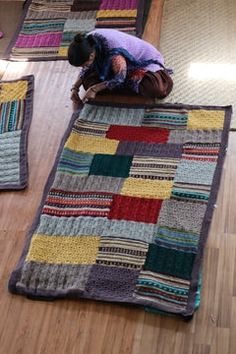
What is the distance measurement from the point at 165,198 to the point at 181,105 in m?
0.47

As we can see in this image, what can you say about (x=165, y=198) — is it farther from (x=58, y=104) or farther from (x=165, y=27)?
(x=165, y=27)

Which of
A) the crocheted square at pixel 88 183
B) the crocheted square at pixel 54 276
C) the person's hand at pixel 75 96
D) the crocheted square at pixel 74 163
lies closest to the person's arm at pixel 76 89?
the person's hand at pixel 75 96

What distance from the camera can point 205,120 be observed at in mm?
1970

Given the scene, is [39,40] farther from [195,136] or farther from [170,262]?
[170,262]

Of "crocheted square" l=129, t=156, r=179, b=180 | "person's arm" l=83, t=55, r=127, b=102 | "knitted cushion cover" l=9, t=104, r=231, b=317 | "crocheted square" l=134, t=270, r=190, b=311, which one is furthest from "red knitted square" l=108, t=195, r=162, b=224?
"person's arm" l=83, t=55, r=127, b=102

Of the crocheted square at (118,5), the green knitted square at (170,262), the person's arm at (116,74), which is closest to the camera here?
the green knitted square at (170,262)

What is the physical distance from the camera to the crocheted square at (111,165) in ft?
6.12

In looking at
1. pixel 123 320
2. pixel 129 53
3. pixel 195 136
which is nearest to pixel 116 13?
pixel 129 53

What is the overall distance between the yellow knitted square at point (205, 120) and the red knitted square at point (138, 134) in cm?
11

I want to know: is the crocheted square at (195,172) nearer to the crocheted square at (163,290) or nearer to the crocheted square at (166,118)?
the crocheted square at (166,118)

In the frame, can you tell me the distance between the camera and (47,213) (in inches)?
70.2

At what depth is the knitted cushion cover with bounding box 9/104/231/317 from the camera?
158 cm

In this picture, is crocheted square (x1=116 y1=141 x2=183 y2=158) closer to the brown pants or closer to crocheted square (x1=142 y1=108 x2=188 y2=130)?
crocheted square (x1=142 y1=108 x2=188 y2=130)

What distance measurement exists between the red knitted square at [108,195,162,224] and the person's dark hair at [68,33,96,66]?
1.87ft
